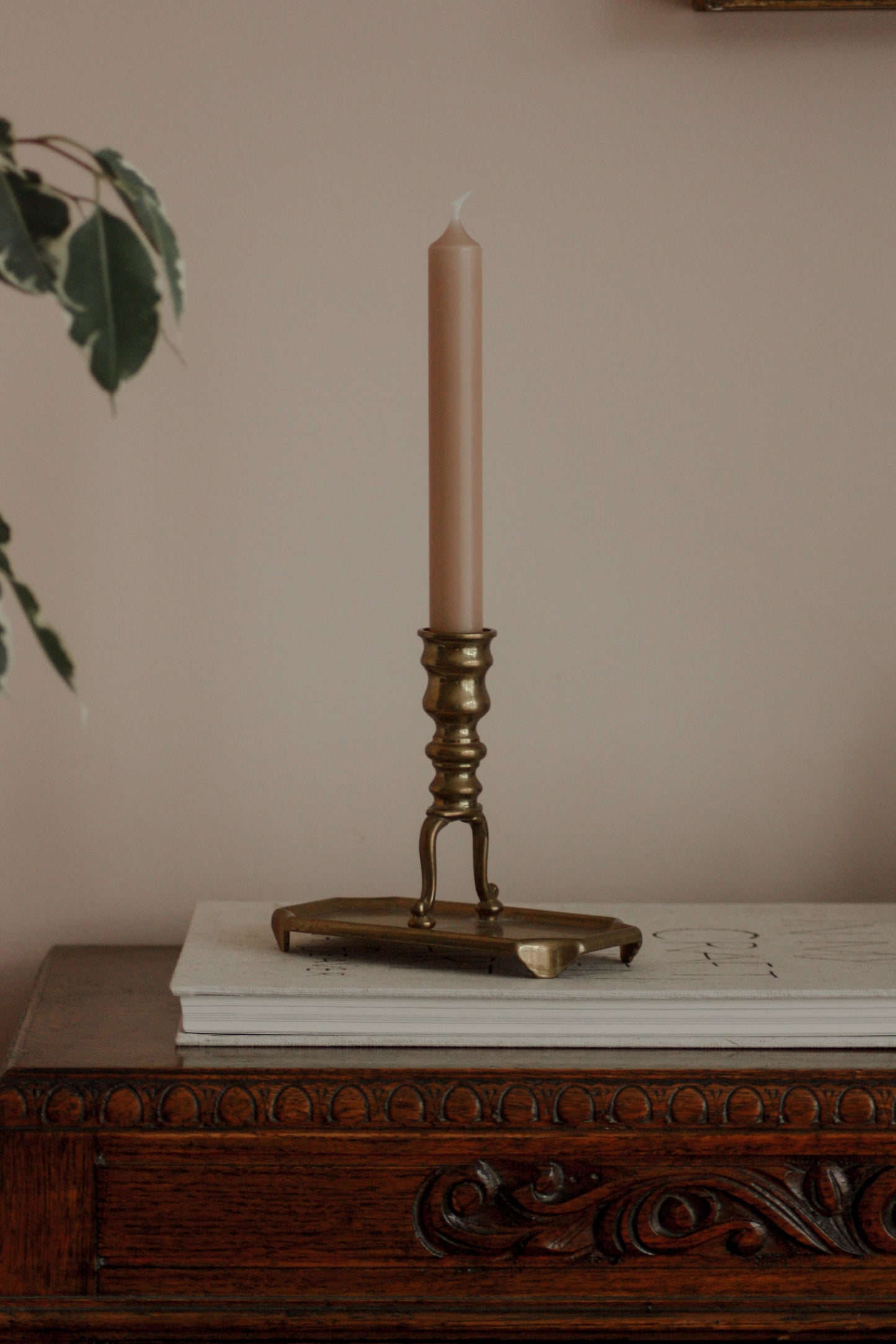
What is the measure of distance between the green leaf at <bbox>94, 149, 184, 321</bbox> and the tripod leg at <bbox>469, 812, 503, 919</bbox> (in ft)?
Result: 1.24

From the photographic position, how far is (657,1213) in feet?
1.97

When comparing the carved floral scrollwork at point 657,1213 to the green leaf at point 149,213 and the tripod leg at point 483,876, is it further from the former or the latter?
the green leaf at point 149,213

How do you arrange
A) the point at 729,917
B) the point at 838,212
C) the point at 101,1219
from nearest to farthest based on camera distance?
the point at 101,1219, the point at 729,917, the point at 838,212

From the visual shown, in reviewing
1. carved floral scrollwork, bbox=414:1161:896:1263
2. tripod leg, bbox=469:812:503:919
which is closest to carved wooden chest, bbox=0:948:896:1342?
carved floral scrollwork, bbox=414:1161:896:1263

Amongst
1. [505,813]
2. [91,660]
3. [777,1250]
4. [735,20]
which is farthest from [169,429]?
[777,1250]

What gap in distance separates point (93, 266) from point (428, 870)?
40 centimetres

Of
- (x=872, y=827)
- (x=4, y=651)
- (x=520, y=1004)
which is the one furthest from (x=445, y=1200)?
(x=872, y=827)

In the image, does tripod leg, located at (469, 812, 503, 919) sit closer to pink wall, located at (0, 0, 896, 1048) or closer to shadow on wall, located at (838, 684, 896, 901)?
pink wall, located at (0, 0, 896, 1048)

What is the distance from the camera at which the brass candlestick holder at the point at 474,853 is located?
0.67 m

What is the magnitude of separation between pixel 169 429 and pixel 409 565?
19cm

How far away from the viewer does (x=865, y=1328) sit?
60 cm

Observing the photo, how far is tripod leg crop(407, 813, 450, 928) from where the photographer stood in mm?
683

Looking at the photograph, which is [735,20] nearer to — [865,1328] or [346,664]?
[346,664]

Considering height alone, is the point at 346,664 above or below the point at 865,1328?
above
